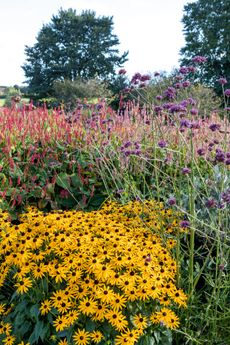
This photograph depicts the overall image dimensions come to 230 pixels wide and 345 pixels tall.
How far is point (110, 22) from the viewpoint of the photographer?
41906 millimetres

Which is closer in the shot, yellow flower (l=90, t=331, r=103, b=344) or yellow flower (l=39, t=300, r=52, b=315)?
yellow flower (l=90, t=331, r=103, b=344)

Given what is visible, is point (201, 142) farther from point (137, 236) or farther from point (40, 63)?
point (40, 63)

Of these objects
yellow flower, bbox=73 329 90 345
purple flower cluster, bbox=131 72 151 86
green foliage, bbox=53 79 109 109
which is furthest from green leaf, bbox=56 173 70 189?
green foliage, bbox=53 79 109 109

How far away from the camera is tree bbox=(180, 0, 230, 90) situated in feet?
104

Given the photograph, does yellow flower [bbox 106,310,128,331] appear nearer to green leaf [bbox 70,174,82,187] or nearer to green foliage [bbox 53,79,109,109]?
green leaf [bbox 70,174,82,187]

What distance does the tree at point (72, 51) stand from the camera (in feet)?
129

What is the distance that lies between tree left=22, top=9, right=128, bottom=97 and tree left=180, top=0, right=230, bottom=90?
9514 millimetres

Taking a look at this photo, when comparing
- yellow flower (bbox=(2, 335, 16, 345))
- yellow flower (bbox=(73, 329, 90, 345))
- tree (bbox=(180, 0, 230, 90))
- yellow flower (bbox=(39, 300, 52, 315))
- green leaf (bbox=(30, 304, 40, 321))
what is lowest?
yellow flower (bbox=(2, 335, 16, 345))

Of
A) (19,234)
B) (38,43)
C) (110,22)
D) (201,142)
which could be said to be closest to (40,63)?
(38,43)

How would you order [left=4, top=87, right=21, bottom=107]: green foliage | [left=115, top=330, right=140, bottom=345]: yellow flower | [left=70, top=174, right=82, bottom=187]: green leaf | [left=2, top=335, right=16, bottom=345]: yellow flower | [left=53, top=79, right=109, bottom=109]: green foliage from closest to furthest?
[left=115, top=330, right=140, bottom=345]: yellow flower → [left=2, top=335, right=16, bottom=345]: yellow flower → [left=70, top=174, right=82, bottom=187]: green leaf → [left=4, top=87, right=21, bottom=107]: green foliage → [left=53, top=79, right=109, bottom=109]: green foliage

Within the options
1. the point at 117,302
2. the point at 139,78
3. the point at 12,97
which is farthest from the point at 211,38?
the point at 117,302

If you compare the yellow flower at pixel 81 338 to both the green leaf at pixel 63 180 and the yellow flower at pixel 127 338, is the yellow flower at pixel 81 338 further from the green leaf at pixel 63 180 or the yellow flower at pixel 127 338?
the green leaf at pixel 63 180

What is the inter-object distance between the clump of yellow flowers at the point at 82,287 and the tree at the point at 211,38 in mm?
29368

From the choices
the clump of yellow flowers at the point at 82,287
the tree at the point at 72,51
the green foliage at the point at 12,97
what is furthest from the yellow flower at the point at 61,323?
the tree at the point at 72,51
